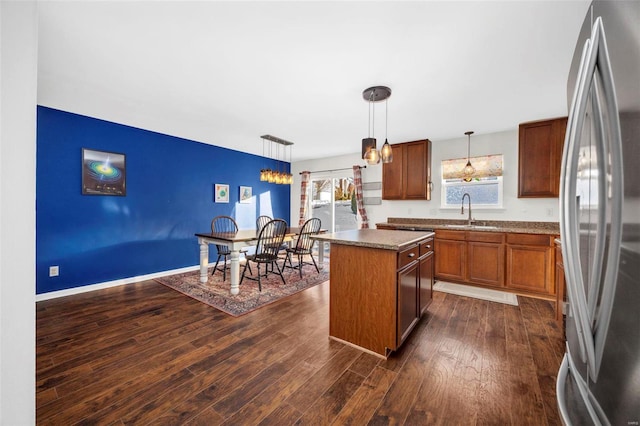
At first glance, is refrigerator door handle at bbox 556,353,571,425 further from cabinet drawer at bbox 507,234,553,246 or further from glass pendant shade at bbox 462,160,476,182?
glass pendant shade at bbox 462,160,476,182

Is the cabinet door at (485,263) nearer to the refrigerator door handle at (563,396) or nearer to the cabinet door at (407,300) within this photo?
the cabinet door at (407,300)

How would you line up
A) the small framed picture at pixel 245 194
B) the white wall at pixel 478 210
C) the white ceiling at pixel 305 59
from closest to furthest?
the white ceiling at pixel 305 59, the white wall at pixel 478 210, the small framed picture at pixel 245 194

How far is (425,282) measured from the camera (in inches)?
104

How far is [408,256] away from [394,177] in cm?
291

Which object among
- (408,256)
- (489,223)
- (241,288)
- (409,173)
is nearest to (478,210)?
(489,223)

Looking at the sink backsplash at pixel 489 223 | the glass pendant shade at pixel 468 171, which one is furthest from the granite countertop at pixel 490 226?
the glass pendant shade at pixel 468 171

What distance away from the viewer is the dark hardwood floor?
1.46 meters

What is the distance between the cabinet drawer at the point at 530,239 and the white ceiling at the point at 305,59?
62.7 inches

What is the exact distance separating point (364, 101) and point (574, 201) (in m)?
2.63

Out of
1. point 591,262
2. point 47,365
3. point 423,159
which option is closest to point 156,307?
point 47,365

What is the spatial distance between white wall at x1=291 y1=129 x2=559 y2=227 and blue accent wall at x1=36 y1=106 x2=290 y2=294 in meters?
2.79

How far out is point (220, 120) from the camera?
12.0ft

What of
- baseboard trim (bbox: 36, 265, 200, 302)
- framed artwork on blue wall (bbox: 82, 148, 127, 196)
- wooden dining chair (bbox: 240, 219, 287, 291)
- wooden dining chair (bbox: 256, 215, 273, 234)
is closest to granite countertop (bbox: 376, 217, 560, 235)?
wooden dining chair (bbox: 240, 219, 287, 291)

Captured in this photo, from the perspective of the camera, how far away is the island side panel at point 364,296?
6.52 ft
